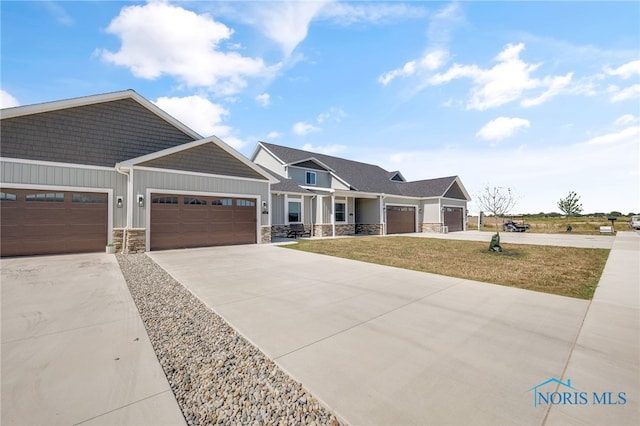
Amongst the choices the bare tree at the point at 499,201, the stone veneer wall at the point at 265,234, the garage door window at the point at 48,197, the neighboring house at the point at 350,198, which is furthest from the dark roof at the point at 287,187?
the bare tree at the point at 499,201

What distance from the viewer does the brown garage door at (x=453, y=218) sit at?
25.0m

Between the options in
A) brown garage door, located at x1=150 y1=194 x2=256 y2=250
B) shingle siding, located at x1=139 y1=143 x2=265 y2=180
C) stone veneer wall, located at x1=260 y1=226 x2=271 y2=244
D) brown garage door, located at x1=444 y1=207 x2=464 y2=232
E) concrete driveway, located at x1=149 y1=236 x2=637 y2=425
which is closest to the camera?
concrete driveway, located at x1=149 y1=236 x2=637 y2=425

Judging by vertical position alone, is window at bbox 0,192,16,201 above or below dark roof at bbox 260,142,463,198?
below

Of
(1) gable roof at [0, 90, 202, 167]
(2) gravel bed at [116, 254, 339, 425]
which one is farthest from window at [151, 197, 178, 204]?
(2) gravel bed at [116, 254, 339, 425]

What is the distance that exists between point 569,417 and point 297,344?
8.14ft

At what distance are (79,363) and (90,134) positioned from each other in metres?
11.7

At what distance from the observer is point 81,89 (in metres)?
11.5

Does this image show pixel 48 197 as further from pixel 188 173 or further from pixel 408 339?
pixel 408 339

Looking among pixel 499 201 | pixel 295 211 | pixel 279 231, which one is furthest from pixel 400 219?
pixel 279 231

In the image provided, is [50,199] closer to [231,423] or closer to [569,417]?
[231,423]

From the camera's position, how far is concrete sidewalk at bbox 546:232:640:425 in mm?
2072

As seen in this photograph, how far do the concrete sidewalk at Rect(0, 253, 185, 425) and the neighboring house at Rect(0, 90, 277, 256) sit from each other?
5.52 meters

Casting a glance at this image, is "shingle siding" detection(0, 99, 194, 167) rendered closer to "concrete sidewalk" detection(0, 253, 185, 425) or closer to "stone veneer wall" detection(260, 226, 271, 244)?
"stone veneer wall" detection(260, 226, 271, 244)

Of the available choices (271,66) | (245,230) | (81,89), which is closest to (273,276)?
(245,230)
